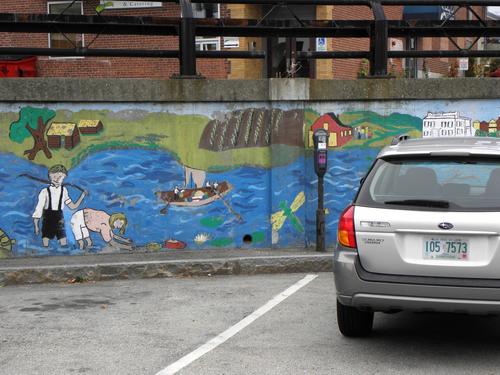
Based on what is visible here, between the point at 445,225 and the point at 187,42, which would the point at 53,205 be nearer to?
the point at 187,42

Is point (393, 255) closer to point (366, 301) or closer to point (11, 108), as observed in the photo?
point (366, 301)

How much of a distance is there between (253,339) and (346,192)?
13.8 ft

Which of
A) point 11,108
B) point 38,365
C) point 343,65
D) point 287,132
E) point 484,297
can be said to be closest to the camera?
point 484,297

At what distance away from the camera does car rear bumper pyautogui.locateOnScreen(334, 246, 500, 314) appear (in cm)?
479

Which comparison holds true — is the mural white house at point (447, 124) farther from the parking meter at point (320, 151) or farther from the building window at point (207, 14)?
the building window at point (207, 14)

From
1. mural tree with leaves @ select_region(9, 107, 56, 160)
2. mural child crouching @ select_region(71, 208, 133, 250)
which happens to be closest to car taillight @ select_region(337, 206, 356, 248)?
mural child crouching @ select_region(71, 208, 133, 250)

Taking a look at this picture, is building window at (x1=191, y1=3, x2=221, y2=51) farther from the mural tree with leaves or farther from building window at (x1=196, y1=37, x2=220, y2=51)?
the mural tree with leaves

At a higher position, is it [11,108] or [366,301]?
[11,108]

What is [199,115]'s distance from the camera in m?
9.20

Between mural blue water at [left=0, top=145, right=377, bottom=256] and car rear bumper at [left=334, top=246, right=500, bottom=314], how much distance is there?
419 centimetres

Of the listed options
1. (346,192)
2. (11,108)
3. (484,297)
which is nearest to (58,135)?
(11,108)

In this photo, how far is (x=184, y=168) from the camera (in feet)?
30.3

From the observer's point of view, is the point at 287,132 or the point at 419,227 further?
the point at 287,132

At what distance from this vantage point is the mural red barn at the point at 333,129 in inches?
372
